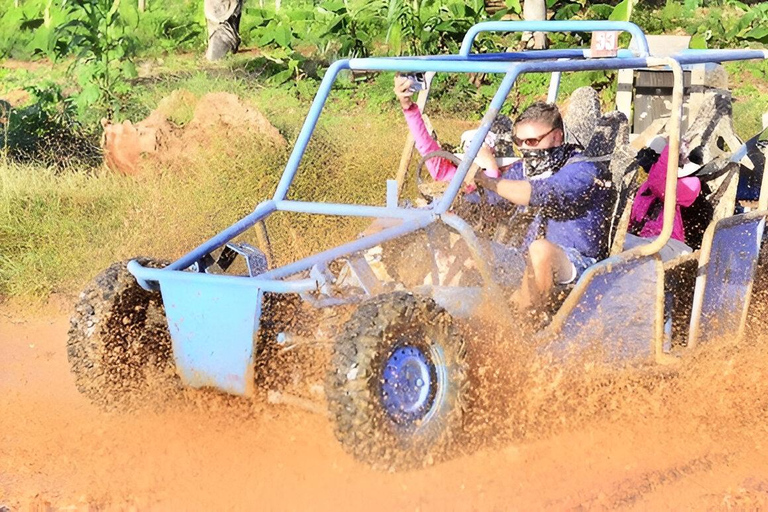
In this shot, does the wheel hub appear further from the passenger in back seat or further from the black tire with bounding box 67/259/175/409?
the passenger in back seat

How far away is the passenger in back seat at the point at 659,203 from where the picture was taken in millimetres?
5145

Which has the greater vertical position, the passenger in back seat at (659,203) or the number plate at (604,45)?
the number plate at (604,45)

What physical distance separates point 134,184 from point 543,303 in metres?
3.99

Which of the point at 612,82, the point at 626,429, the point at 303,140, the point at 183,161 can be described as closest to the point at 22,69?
the point at 183,161

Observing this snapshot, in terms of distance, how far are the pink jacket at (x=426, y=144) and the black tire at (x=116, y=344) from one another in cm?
129

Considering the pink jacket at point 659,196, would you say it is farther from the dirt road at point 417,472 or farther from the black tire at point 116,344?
the black tire at point 116,344

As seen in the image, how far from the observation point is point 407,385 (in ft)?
13.3

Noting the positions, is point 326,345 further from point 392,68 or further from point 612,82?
point 612,82

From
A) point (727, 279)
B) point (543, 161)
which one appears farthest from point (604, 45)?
point (727, 279)

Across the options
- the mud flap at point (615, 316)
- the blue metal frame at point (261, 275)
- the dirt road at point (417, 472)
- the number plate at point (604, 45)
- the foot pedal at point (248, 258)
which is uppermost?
the number plate at point (604, 45)

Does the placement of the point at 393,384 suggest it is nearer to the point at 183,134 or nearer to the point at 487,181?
the point at 487,181

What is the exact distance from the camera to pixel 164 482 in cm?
420

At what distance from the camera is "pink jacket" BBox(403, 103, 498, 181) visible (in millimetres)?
5074

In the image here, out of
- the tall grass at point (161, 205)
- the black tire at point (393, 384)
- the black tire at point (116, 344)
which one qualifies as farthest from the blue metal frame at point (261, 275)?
the tall grass at point (161, 205)
